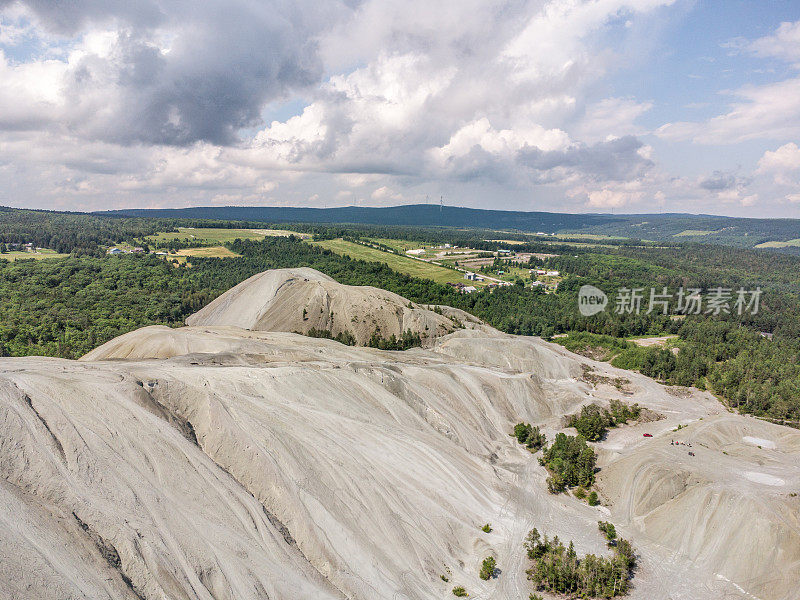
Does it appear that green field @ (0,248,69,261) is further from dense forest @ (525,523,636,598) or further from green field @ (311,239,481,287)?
dense forest @ (525,523,636,598)

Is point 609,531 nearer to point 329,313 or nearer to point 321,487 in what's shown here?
point 321,487

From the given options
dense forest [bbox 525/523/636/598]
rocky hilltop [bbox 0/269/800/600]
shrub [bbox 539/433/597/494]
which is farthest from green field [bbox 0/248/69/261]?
dense forest [bbox 525/523/636/598]

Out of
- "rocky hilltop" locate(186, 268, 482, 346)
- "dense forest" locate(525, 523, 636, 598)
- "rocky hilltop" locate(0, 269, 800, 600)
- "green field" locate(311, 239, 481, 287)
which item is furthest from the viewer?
"green field" locate(311, 239, 481, 287)

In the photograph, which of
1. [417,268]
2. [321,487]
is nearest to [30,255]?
[417,268]

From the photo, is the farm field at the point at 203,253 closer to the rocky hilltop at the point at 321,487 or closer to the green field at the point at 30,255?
the green field at the point at 30,255

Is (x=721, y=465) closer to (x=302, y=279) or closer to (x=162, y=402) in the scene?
(x=162, y=402)

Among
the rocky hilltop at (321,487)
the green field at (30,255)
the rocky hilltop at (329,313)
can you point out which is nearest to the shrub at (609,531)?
the rocky hilltop at (321,487)

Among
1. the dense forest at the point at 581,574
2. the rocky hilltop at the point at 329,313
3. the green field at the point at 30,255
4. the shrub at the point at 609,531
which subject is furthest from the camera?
the green field at the point at 30,255

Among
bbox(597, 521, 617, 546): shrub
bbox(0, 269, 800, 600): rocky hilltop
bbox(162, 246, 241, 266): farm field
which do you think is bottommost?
bbox(597, 521, 617, 546): shrub
